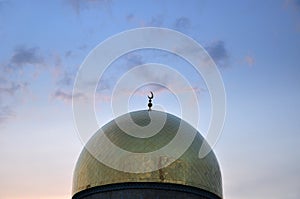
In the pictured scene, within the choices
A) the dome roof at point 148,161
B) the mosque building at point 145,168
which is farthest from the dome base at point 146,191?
the dome roof at point 148,161

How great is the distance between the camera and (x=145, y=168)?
22.7 meters

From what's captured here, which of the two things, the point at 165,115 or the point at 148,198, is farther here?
the point at 165,115

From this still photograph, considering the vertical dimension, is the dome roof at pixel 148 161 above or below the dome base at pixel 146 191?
above

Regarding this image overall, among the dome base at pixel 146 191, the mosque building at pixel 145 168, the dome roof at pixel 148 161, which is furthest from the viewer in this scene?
the dome roof at pixel 148 161

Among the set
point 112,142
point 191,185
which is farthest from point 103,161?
point 191,185

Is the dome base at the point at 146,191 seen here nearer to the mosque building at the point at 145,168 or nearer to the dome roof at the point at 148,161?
the mosque building at the point at 145,168

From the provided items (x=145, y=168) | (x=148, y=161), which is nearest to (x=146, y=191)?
(x=145, y=168)

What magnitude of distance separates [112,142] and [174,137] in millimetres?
2796

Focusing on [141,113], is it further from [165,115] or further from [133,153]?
[133,153]

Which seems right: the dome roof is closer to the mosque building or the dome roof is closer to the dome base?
the mosque building

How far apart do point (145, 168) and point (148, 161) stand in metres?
0.36

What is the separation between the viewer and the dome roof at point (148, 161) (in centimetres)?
2273

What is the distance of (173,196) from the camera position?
22.4 m

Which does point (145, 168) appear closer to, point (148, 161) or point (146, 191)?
point (148, 161)
